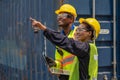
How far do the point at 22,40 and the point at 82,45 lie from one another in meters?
3.72

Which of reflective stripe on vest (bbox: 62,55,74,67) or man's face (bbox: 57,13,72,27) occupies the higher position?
man's face (bbox: 57,13,72,27)

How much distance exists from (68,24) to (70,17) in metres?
0.09

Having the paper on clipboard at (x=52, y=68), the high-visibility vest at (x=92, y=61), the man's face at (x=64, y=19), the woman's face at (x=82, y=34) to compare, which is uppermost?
the man's face at (x=64, y=19)

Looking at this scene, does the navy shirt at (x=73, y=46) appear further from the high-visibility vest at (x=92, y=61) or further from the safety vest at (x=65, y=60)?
the safety vest at (x=65, y=60)

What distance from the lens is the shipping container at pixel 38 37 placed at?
6.09m

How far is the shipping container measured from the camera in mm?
6094

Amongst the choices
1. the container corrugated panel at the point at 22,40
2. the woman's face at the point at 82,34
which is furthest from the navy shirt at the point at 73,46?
the container corrugated panel at the point at 22,40

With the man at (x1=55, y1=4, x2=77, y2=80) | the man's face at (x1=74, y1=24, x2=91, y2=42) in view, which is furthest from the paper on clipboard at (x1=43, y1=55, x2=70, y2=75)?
the man's face at (x1=74, y1=24, x2=91, y2=42)

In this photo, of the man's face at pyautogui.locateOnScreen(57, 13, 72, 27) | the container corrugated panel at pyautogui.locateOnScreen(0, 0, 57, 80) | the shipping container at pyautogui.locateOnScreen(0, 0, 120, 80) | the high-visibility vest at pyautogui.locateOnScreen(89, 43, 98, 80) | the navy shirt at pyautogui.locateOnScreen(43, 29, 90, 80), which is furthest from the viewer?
the container corrugated panel at pyautogui.locateOnScreen(0, 0, 57, 80)

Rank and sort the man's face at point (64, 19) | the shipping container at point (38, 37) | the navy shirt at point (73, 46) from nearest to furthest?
the navy shirt at point (73, 46)
the man's face at point (64, 19)
the shipping container at point (38, 37)

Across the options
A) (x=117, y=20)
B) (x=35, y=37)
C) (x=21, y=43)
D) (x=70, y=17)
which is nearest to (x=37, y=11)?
(x=35, y=37)

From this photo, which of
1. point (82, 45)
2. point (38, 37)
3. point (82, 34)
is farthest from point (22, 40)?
point (82, 45)

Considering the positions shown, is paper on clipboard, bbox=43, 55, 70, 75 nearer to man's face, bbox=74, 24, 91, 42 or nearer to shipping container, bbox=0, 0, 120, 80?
man's face, bbox=74, 24, 91, 42

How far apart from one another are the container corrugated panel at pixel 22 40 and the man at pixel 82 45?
2.20m
